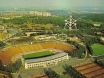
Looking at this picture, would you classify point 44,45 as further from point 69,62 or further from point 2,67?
point 2,67

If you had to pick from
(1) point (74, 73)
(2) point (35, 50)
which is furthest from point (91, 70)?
(2) point (35, 50)

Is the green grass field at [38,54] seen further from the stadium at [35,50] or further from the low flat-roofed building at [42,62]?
the low flat-roofed building at [42,62]

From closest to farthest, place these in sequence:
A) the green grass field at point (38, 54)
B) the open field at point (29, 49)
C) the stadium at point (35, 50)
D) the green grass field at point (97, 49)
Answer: the stadium at point (35, 50) → the open field at point (29, 49) → the green grass field at point (38, 54) → the green grass field at point (97, 49)

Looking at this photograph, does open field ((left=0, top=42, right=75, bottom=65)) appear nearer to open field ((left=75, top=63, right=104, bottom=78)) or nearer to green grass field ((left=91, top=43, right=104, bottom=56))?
green grass field ((left=91, top=43, right=104, bottom=56))

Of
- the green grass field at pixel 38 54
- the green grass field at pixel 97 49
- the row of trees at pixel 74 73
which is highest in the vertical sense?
the row of trees at pixel 74 73

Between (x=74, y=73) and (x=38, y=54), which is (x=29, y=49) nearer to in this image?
(x=38, y=54)

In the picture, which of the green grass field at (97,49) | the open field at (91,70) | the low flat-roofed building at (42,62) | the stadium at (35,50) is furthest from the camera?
the green grass field at (97,49)

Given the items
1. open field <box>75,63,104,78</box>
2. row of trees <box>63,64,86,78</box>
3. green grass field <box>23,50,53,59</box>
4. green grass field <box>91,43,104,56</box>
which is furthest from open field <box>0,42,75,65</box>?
row of trees <box>63,64,86,78</box>

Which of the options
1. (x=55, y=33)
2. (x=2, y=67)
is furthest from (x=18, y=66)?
(x=55, y=33)

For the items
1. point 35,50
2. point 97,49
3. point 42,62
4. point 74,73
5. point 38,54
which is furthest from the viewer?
point 97,49

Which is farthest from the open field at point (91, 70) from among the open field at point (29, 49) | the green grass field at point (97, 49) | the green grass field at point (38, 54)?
the open field at point (29, 49)
